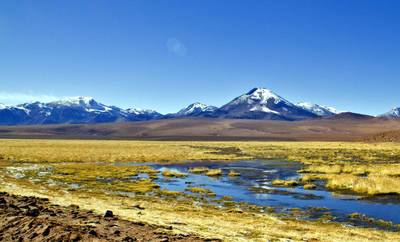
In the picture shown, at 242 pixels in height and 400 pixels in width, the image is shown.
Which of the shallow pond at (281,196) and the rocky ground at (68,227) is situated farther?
the shallow pond at (281,196)

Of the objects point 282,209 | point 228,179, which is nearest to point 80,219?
point 282,209

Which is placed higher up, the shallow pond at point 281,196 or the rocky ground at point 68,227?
the rocky ground at point 68,227

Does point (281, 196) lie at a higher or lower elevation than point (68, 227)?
lower

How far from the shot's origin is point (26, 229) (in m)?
10.8

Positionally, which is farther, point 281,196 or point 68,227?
point 281,196

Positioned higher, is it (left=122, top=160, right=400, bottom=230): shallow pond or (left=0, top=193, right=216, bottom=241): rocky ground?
(left=0, top=193, right=216, bottom=241): rocky ground

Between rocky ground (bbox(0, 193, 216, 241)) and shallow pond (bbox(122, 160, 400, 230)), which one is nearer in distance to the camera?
rocky ground (bbox(0, 193, 216, 241))

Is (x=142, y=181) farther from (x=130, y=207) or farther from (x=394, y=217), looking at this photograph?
(x=394, y=217)

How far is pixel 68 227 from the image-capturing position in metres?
11.0

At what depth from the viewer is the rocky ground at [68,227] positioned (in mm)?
10336

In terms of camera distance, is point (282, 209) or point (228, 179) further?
point (228, 179)

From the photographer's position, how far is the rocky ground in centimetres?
1034

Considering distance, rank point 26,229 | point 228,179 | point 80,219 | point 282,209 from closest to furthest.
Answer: point 26,229
point 80,219
point 282,209
point 228,179

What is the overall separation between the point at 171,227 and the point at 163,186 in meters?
14.0
